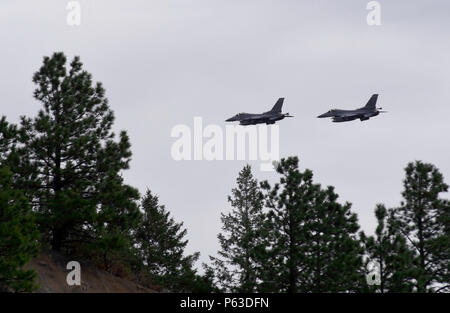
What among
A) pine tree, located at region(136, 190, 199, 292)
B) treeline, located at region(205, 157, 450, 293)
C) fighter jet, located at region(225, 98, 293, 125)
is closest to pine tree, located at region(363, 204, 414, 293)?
treeline, located at region(205, 157, 450, 293)

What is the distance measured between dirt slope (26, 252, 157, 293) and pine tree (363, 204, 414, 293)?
13.9 metres

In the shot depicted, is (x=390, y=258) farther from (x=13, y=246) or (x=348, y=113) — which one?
(x=348, y=113)

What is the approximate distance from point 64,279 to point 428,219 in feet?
82.8

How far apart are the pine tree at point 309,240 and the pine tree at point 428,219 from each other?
9.59 meters

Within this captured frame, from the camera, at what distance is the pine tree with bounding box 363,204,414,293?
32219 mm

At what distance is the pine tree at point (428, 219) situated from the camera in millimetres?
44375

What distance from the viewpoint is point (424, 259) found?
45.0 metres

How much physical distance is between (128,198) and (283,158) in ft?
29.8

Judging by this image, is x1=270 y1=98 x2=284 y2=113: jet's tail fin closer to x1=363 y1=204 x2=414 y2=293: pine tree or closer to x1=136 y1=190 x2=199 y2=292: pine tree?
x1=136 y1=190 x2=199 y2=292: pine tree

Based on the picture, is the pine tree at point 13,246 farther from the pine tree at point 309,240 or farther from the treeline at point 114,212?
the pine tree at point 309,240

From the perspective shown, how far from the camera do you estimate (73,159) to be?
3803 centimetres
